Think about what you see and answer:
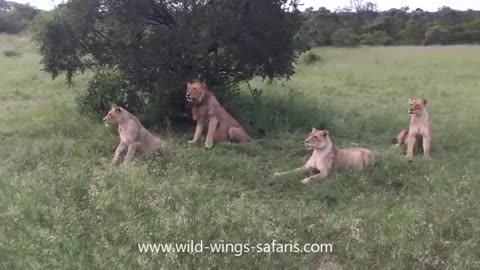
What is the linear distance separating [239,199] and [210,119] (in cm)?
254

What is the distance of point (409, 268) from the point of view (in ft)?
15.7

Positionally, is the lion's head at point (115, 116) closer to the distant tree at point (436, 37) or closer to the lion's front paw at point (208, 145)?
the lion's front paw at point (208, 145)

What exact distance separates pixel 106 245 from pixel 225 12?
16.7ft

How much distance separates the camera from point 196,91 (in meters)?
8.30

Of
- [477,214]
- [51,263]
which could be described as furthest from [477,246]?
[51,263]

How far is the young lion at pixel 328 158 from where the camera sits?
6.84 metres

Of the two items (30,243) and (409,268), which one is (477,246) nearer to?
(409,268)

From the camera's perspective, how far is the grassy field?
4902 millimetres

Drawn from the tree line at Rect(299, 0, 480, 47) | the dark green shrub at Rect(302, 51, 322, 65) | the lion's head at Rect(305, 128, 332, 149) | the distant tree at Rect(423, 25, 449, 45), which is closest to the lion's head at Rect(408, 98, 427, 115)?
the lion's head at Rect(305, 128, 332, 149)

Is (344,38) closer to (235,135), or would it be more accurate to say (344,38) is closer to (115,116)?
(235,135)

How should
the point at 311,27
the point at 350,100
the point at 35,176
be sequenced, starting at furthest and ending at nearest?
1. the point at 350,100
2. the point at 311,27
3. the point at 35,176

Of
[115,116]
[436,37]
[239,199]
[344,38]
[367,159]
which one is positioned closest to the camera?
[239,199]

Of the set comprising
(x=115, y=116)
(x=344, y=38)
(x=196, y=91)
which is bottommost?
(x=344, y=38)

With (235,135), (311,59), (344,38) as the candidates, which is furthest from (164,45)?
(344,38)
